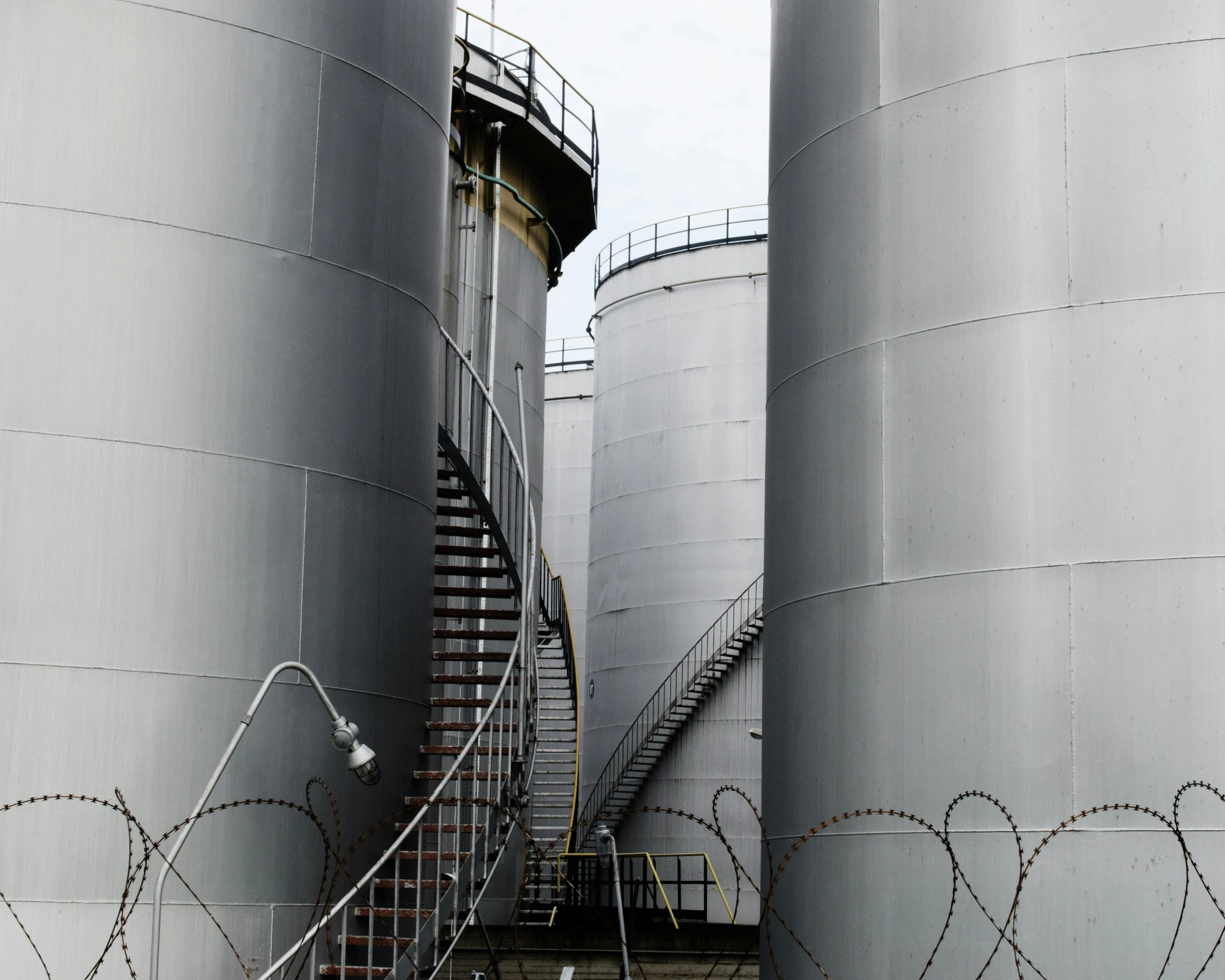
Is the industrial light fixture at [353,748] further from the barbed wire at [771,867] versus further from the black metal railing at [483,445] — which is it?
the black metal railing at [483,445]

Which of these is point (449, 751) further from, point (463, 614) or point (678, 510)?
point (678, 510)

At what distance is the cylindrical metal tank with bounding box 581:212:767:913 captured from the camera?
26078 millimetres

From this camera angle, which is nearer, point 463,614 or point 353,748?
point 353,748

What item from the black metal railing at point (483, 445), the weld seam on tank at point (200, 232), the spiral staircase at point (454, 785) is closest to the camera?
the weld seam on tank at point (200, 232)

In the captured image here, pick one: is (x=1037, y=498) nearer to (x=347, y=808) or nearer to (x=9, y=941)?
(x=347, y=808)

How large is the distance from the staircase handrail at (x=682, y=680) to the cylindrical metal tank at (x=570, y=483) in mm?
6325

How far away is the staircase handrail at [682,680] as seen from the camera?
25906 millimetres

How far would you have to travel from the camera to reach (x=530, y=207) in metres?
23.0

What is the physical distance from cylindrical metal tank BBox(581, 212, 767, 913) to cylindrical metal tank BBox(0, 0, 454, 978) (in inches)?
561

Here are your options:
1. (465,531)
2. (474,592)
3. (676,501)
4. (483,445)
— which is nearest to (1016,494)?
(474,592)

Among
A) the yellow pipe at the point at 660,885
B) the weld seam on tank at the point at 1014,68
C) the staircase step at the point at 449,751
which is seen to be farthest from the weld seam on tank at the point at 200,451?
the yellow pipe at the point at 660,885

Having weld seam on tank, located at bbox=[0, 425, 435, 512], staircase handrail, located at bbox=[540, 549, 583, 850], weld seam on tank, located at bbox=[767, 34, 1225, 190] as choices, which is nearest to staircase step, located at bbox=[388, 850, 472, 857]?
weld seam on tank, located at bbox=[0, 425, 435, 512]

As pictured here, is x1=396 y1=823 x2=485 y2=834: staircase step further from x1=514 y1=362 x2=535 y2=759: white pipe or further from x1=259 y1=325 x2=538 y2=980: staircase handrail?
x1=514 y1=362 x2=535 y2=759: white pipe

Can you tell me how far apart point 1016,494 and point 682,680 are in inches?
654
